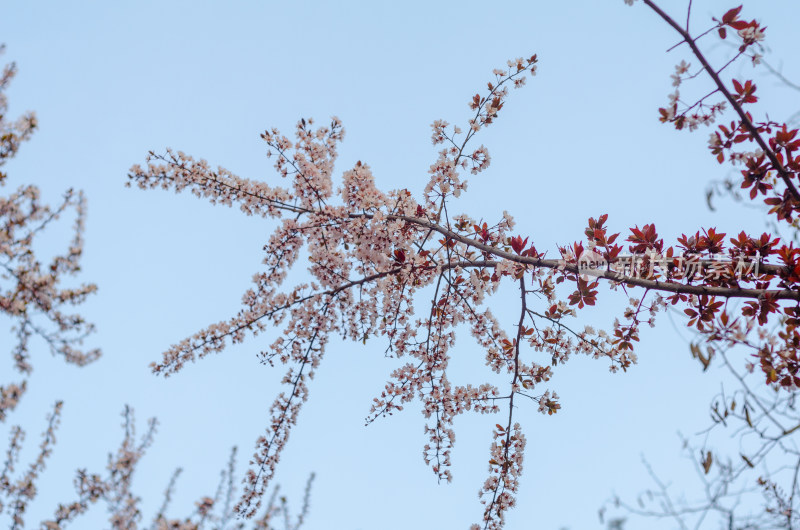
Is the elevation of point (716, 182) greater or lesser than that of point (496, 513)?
greater

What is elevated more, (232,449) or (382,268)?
(232,449)

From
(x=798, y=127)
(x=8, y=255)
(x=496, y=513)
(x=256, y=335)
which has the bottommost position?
(x=496, y=513)

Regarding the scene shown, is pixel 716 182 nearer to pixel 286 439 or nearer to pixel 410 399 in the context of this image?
pixel 410 399

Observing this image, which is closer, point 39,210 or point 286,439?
point 286,439

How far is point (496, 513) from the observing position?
365 cm

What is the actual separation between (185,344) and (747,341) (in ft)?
11.5

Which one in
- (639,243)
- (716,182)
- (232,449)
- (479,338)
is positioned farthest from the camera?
(232,449)

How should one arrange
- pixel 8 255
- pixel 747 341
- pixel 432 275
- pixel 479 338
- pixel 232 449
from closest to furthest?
pixel 747 341 → pixel 432 275 → pixel 479 338 → pixel 8 255 → pixel 232 449

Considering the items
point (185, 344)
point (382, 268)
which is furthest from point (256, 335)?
point (382, 268)

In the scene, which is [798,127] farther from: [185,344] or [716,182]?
[185,344]

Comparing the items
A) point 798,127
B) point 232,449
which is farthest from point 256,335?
point 232,449

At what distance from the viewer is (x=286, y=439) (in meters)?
3.99

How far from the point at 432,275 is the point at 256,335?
55.2 inches

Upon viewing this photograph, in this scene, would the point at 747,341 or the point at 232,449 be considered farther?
the point at 232,449
